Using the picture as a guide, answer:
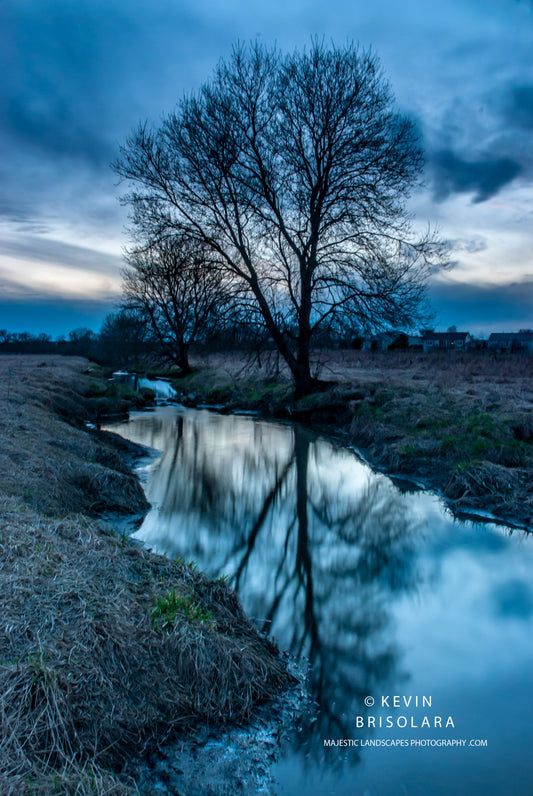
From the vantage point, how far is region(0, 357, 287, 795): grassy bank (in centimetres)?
285

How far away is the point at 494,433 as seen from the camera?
10.9 m

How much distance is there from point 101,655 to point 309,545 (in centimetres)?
489

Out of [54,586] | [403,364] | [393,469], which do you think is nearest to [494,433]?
[393,469]

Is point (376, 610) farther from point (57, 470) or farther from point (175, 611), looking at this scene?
point (57, 470)

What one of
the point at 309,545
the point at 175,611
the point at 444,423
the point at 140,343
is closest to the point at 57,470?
the point at 309,545

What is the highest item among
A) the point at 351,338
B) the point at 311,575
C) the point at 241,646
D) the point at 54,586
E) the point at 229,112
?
the point at 229,112

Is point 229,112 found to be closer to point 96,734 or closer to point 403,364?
point 96,734

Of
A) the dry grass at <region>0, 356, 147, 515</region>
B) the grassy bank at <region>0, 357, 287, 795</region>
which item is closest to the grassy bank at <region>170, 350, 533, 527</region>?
the dry grass at <region>0, 356, 147, 515</region>

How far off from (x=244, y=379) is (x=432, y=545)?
2125cm

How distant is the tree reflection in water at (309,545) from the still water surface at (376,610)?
23 mm

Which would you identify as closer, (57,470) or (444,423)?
(57,470)

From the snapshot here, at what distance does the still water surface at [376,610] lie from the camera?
3592 millimetres

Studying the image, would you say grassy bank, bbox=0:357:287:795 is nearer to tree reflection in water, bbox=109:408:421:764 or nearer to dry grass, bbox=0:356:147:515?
tree reflection in water, bbox=109:408:421:764

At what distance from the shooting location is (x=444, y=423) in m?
12.7
